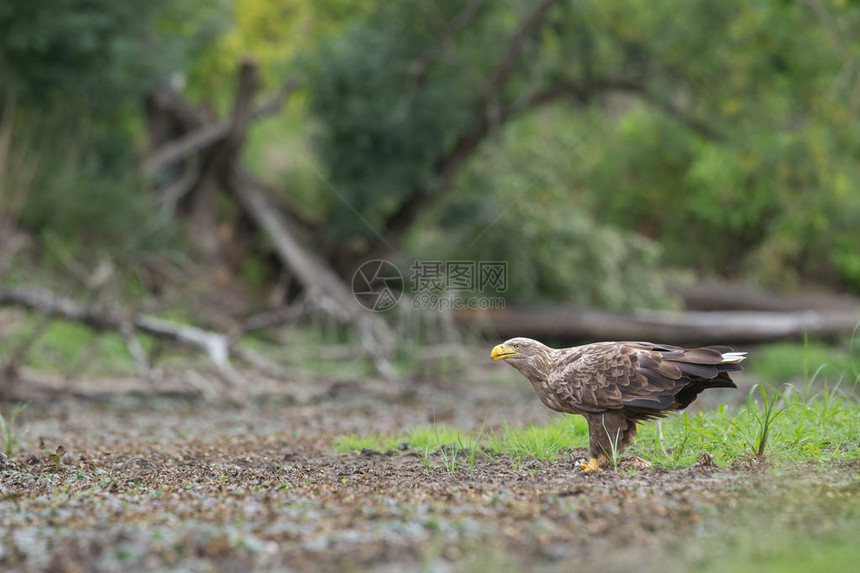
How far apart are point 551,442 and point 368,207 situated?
10.4m

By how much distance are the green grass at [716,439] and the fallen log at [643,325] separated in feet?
27.5

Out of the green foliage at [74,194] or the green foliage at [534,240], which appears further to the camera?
the green foliage at [534,240]

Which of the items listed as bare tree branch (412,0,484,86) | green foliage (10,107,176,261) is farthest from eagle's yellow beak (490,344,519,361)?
bare tree branch (412,0,484,86)

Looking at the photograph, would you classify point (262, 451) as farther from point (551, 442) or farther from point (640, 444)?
point (640, 444)

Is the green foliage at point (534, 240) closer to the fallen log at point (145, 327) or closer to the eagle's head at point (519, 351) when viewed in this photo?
the fallen log at point (145, 327)

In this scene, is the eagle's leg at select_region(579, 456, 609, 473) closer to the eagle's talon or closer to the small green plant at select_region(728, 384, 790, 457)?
the eagle's talon

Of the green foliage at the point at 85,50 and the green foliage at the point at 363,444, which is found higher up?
the green foliage at the point at 85,50

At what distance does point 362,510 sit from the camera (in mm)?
3586

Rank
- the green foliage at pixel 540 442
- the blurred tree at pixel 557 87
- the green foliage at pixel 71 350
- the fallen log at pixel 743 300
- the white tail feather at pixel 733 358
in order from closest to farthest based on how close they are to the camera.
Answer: the white tail feather at pixel 733 358 < the green foliage at pixel 540 442 < the green foliage at pixel 71 350 < the blurred tree at pixel 557 87 < the fallen log at pixel 743 300

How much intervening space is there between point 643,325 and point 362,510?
11351 millimetres

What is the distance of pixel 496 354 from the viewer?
15.9 ft

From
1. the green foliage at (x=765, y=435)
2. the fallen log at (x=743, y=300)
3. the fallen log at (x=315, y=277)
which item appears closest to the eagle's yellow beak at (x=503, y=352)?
the green foliage at (x=765, y=435)

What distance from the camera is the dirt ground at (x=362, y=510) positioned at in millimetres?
2963

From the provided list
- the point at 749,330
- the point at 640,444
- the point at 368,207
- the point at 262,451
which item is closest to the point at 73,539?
the point at 262,451
